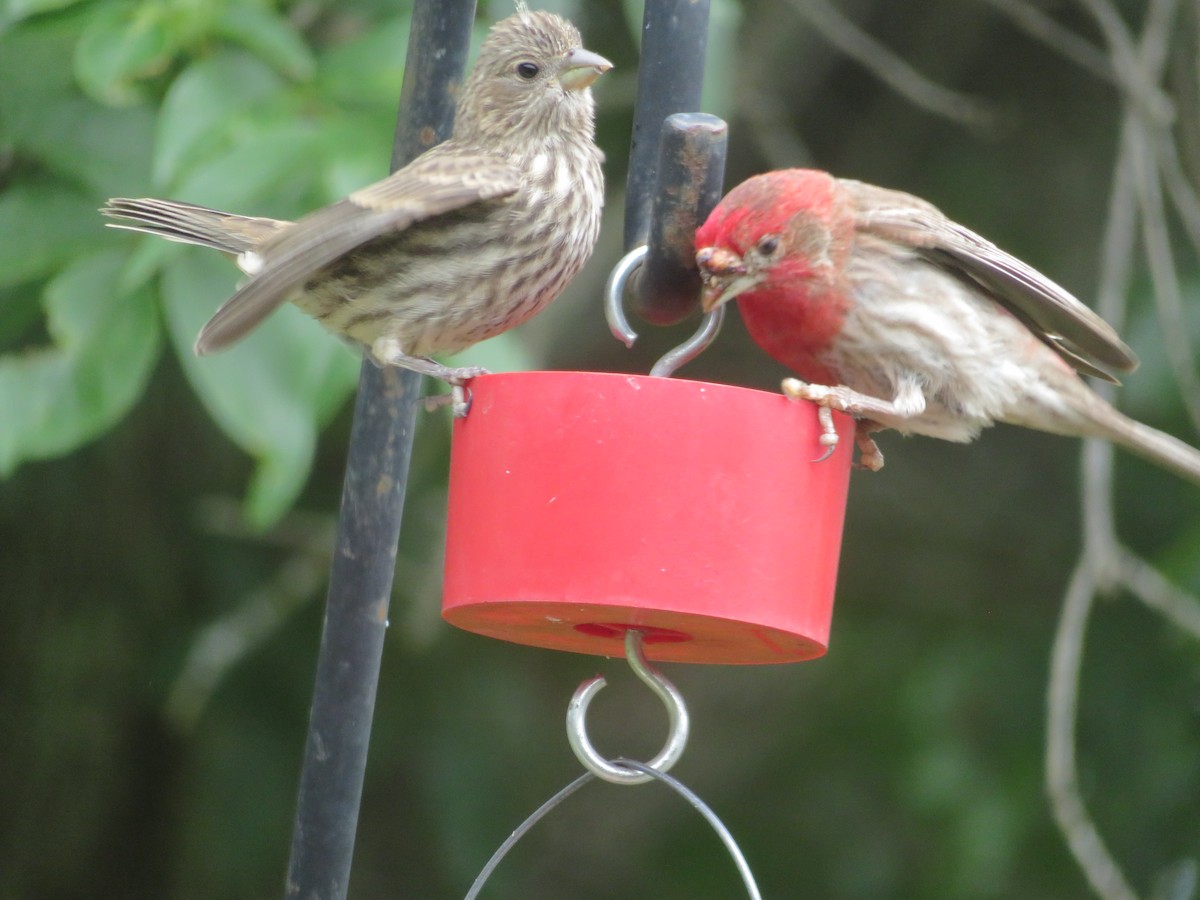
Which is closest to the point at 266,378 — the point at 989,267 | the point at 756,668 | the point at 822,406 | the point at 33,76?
the point at 33,76

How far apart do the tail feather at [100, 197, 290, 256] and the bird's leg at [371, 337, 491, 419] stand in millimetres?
419

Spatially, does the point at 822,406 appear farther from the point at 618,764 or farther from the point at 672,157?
the point at 618,764

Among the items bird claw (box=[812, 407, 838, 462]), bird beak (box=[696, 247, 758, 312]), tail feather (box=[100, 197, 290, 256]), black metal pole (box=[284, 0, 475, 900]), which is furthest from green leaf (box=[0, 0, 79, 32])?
bird claw (box=[812, 407, 838, 462])

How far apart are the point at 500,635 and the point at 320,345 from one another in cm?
92

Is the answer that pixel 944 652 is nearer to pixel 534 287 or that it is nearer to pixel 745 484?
pixel 534 287

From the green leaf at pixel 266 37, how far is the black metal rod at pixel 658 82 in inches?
39.0

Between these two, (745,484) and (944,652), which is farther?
(944,652)

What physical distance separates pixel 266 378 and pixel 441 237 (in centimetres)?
56

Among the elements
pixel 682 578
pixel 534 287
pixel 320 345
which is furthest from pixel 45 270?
pixel 682 578

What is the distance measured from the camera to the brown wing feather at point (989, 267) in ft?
13.7

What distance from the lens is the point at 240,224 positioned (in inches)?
173

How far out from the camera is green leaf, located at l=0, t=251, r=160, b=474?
4.21 m

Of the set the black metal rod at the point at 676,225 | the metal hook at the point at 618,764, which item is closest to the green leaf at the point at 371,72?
the black metal rod at the point at 676,225

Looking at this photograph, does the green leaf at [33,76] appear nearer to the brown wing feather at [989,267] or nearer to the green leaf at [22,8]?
the green leaf at [22,8]
